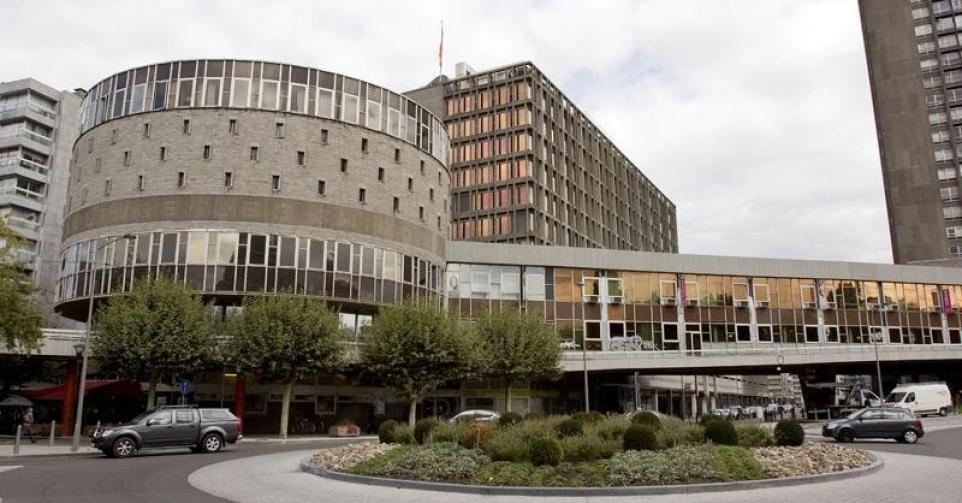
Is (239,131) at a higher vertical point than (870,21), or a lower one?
lower

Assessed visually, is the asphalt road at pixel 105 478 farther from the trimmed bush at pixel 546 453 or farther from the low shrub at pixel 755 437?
the low shrub at pixel 755 437

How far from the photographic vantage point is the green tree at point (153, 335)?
129ft

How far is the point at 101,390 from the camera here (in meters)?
45.7

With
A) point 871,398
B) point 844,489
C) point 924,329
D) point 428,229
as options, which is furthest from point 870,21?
point 844,489

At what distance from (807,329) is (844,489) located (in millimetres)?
53394

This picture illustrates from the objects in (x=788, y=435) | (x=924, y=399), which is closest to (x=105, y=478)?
(x=788, y=435)

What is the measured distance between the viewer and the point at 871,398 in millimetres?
64625

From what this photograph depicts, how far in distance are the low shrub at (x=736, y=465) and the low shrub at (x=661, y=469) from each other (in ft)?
0.61

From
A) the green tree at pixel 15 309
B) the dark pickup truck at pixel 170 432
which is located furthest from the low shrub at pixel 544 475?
the green tree at pixel 15 309

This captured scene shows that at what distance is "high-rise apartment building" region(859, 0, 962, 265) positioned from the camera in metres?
101

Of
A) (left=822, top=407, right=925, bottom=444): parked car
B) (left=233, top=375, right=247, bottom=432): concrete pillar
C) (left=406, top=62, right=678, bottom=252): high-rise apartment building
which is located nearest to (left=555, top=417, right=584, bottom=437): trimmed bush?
(left=822, top=407, right=925, bottom=444): parked car

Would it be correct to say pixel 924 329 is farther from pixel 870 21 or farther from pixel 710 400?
pixel 870 21

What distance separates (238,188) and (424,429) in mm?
30060

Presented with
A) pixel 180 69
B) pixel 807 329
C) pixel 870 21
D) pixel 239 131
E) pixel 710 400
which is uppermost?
pixel 870 21
